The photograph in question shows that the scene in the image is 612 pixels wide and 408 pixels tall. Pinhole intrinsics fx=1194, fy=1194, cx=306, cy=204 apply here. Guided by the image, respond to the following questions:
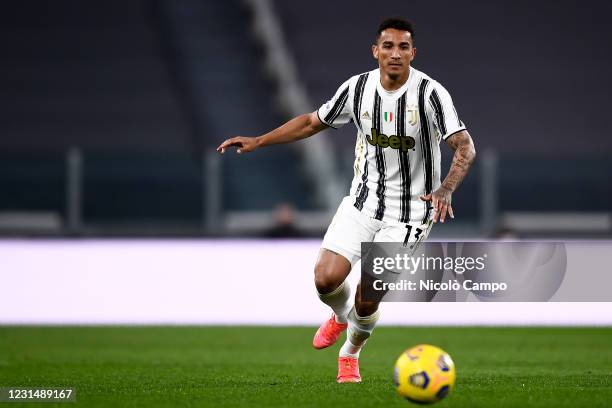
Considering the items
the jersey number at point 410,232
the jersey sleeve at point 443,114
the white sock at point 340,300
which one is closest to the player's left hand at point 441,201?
the jersey sleeve at point 443,114

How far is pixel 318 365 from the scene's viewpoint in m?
9.49

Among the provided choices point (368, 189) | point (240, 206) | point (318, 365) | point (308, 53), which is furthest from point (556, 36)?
point (368, 189)

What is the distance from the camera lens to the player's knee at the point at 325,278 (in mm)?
7332

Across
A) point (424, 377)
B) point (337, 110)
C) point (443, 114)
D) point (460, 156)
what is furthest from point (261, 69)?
point (424, 377)

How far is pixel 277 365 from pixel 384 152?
2.77 meters

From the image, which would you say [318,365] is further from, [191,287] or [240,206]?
[240,206]

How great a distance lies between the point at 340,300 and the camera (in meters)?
7.66

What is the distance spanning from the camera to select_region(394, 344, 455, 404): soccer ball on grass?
615cm

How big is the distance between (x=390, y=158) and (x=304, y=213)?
31.3 ft

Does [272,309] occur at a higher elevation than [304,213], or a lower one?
lower

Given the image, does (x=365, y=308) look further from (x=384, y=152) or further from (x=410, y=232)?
(x=384, y=152)

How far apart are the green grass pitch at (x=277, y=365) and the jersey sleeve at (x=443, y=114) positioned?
154 cm
